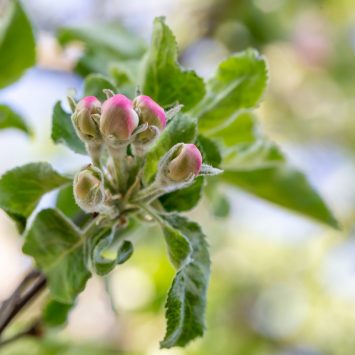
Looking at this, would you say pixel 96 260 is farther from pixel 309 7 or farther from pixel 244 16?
pixel 309 7

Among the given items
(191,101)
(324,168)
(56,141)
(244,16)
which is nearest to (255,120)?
(191,101)

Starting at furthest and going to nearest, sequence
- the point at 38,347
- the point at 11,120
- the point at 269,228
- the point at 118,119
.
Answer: the point at 269,228, the point at 38,347, the point at 11,120, the point at 118,119

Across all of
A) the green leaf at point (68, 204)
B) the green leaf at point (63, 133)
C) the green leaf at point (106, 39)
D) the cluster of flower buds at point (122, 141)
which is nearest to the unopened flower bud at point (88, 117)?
the cluster of flower buds at point (122, 141)

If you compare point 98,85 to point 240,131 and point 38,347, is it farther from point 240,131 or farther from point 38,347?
point 38,347

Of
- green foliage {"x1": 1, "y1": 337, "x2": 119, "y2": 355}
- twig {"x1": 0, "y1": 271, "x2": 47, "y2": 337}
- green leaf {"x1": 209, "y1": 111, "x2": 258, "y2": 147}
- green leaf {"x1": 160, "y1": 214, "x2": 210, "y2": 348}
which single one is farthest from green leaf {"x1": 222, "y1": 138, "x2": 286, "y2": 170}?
green foliage {"x1": 1, "y1": 337, "x2": 119, "y2": 355}

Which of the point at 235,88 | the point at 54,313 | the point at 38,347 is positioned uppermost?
the point at 235,88

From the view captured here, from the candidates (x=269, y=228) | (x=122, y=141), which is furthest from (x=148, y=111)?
(x=269, y=228)

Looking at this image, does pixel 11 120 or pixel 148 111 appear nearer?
pixel 148 111

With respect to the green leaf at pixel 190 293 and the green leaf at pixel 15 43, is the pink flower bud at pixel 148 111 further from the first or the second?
the green leaf at pixel 15 43
